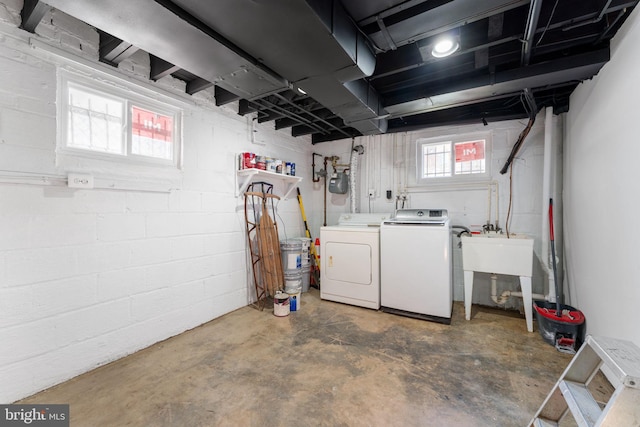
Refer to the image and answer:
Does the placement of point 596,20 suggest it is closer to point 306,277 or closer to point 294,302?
point 294,302

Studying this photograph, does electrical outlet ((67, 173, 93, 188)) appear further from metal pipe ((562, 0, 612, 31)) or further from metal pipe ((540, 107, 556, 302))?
metal pipe ((540, 107, 556, 302))

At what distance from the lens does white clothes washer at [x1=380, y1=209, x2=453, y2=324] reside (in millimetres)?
2797

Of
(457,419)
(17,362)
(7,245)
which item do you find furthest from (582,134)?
(17,362)

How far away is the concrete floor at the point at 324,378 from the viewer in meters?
1.54

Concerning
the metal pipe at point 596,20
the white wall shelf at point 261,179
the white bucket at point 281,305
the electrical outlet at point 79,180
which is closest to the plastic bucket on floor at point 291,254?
the white bucket at point 281,305

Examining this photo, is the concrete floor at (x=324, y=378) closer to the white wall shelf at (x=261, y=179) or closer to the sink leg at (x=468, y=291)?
the sink leg at (x=468, y=291)

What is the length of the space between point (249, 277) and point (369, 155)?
8.36 ft

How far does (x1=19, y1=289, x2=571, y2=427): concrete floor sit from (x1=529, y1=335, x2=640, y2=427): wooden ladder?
44 centimetres

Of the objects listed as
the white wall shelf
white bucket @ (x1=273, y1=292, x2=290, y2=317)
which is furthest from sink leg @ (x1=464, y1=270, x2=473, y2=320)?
the white wall shelf

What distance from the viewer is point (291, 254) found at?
3.49 meters

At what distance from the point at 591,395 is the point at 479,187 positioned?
8.62 feet

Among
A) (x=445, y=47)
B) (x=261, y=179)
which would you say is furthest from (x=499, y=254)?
(x=261, y=179)

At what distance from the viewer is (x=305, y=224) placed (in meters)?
4.19

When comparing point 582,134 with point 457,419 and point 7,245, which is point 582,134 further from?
point 7,245
